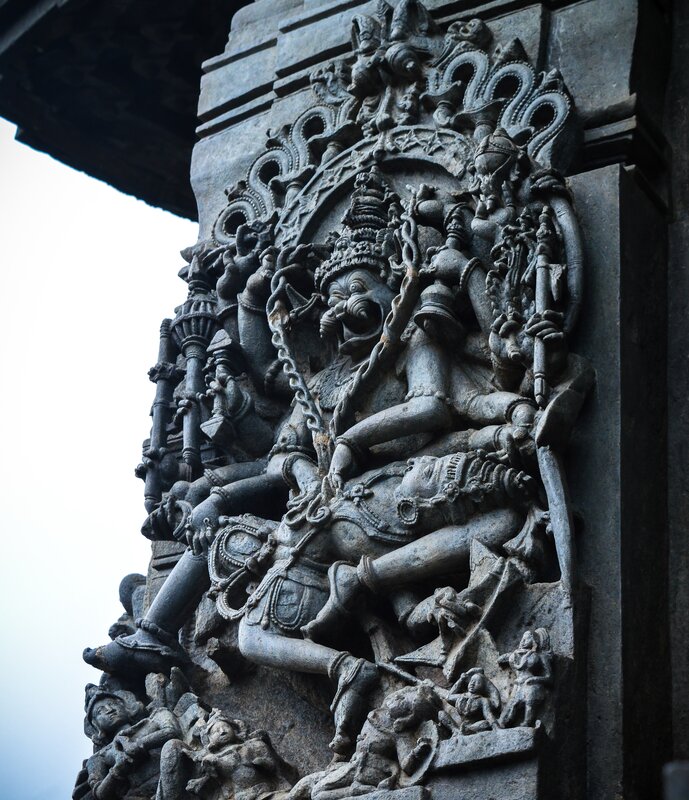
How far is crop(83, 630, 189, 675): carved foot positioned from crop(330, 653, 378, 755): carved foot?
1.14m

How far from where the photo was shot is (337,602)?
5.71 metres

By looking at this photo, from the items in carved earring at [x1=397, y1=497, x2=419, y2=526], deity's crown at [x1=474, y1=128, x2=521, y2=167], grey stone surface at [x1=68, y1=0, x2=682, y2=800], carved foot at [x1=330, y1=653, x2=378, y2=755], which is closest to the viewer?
grey stone surface at [x1=68, y1=0, x2=682, y2=800]

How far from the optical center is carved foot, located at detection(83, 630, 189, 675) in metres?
6.43

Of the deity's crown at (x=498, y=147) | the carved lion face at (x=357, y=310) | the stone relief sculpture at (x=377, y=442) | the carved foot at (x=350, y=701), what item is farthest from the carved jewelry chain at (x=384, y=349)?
the carved foot at (x=350, y=701)

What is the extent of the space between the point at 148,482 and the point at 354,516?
161 centimetres

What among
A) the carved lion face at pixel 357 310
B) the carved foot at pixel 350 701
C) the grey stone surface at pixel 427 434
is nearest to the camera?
the grey stone surface at pixel 427 434

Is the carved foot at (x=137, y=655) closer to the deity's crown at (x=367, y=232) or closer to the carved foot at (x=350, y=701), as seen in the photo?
the carved foot at (x=350, y=701)

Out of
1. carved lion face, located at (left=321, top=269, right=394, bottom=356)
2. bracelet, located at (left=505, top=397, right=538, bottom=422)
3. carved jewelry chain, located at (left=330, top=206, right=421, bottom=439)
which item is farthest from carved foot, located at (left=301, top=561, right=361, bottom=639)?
carved lion face, located at (left=321, top=269, right=394, bottom=356)

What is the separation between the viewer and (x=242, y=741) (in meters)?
5.91

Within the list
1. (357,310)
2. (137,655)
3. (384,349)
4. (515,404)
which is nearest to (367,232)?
(357,310)

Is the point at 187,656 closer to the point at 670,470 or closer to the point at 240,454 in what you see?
the point at 240,454

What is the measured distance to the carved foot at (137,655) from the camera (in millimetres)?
6430

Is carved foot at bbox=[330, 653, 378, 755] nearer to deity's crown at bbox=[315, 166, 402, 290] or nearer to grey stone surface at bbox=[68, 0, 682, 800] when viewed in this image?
grey stone surface at bbox=[68, 0, 682, 800]

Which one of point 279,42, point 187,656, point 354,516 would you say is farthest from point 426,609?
point 279,42
